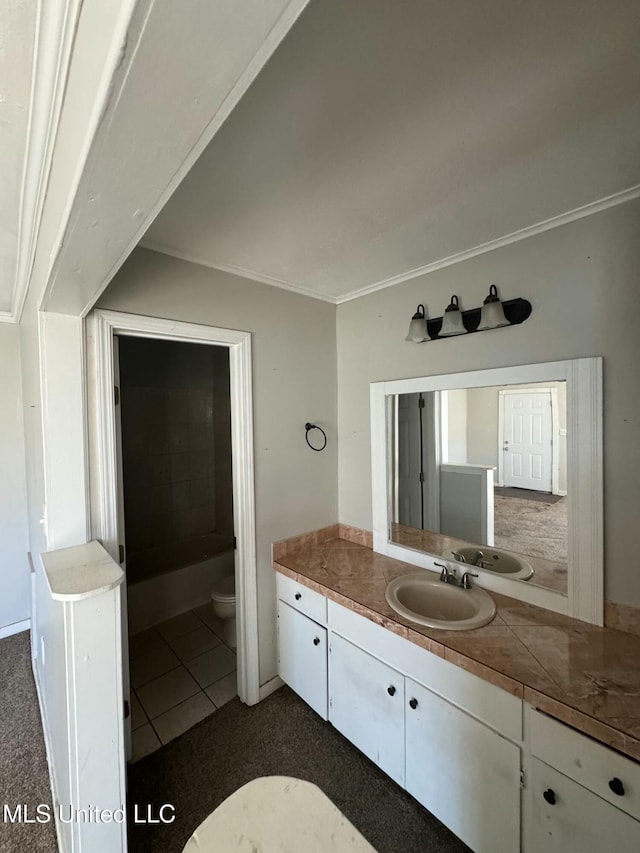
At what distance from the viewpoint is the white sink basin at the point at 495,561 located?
1604 mm

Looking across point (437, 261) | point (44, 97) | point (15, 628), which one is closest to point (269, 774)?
point (15, 628)

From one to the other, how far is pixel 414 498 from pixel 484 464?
443 millimetres

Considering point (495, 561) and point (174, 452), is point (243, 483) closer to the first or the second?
point (495, 561)

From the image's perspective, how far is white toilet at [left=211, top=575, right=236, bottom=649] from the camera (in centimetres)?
245

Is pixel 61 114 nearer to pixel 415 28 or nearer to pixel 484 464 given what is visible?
pixel 415 28

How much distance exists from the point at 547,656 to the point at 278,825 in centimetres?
105

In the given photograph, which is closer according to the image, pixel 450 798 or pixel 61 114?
pixel 61 114

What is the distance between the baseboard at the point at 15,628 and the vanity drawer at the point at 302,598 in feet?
6.98

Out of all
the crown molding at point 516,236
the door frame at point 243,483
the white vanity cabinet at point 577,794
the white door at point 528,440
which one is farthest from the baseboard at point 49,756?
the crown molding at point 516,236

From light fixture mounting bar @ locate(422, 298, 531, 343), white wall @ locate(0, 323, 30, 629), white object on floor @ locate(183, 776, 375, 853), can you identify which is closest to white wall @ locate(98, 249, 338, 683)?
light fixture mounting bar @ locate(422, 298, 531, 343)

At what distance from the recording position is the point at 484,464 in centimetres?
182

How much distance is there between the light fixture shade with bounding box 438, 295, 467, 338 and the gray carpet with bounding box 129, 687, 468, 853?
1878 millimetres

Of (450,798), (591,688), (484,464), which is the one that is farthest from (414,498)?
(450,798)

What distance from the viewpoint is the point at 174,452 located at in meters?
3.57
